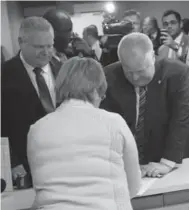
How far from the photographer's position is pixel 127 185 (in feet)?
3.67

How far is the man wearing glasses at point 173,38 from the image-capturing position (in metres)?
1.56

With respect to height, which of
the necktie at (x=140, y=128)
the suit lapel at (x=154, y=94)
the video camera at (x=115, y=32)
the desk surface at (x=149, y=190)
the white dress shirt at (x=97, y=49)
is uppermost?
the video camera at (x=115, y=32)

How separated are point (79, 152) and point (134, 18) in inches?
29.5

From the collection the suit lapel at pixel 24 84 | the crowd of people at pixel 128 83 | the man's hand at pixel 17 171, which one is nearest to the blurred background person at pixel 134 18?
the crowd of people at pixel 128 83

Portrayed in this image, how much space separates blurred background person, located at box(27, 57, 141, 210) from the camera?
1.01 m

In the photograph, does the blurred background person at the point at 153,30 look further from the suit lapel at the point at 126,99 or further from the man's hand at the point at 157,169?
the man's hand at the point at 157,169

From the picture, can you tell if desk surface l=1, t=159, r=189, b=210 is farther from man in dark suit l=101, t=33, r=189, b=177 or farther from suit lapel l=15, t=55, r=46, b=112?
suit lapel l=15, t=55, r=46, b=112

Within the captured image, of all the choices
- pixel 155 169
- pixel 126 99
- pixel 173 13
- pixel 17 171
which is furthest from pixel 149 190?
pixel 173 13

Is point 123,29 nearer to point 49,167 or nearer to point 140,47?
point 140,47

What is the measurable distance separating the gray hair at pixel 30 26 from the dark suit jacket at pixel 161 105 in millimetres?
320

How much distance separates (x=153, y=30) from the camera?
1551 mm

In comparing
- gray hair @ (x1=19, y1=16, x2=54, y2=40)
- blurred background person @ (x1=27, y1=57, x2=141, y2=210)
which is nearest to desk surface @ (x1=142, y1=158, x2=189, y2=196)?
blurred background person @ (x1=27, y1=57, x2=141, y2=210)

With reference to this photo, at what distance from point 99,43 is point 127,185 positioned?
0.66 meters

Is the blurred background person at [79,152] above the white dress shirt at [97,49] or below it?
below
